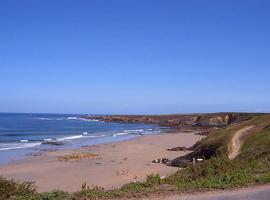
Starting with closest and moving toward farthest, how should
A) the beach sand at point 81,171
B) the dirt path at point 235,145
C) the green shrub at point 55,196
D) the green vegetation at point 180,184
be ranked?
the green shrub at point 55,196, the green vegetation at point 180,184, the beach sand at point 81,171, the dirt path at point 235,145

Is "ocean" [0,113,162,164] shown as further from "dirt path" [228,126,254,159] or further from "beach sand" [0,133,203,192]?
"dirt path" [228,126,254,159]

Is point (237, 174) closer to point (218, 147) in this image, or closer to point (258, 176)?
point (258, 176)

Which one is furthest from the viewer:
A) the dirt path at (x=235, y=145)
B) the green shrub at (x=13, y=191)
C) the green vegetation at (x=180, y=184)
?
the dirt path at (x=235, y=145)

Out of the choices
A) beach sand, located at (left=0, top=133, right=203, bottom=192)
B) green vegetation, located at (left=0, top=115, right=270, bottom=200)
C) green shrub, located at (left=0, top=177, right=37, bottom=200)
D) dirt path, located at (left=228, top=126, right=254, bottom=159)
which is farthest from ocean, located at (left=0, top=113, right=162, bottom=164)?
green shrub, located at (left=0, top=177, right=37, bottom=200)

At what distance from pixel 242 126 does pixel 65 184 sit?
18933 millimetres

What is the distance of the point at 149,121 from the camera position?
17012 cm

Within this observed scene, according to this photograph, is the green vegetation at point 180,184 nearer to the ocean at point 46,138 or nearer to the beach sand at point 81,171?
the beach sand at point 81,171

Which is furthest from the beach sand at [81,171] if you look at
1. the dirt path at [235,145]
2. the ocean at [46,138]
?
the ocean at [46,138]

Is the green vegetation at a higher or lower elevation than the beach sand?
higher

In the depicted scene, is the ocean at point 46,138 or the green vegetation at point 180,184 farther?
the ocean at point 46,138

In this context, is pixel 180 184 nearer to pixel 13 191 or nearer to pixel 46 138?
pixel 13 191

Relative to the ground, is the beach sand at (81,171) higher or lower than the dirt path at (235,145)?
lower

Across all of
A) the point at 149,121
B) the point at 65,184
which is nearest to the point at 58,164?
the point at 65,184

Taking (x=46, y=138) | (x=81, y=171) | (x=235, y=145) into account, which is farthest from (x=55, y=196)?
(x=46, y=138)
